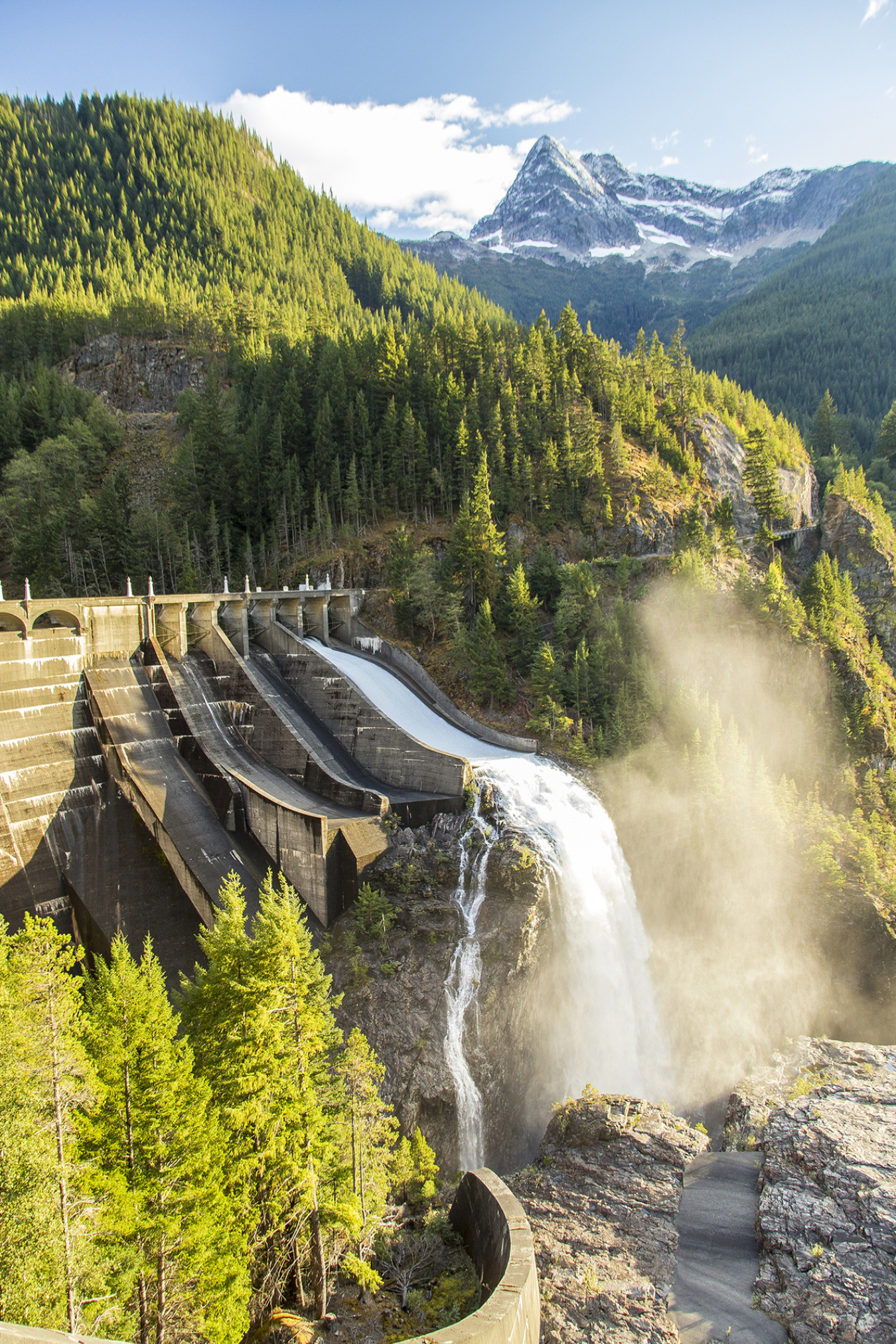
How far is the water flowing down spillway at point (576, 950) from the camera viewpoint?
82.2 feet

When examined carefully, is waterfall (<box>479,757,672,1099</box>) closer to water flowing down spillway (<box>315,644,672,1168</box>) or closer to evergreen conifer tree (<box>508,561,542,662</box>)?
water flowing down spillway (<box>315,644,672,1168</box>)

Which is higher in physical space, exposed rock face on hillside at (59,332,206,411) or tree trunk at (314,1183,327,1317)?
exposed rock face on hillside at (59,332,206,411)

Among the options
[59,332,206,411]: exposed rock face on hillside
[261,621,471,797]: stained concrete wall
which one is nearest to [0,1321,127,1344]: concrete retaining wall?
[261,621,471,797]: stained concrete wall

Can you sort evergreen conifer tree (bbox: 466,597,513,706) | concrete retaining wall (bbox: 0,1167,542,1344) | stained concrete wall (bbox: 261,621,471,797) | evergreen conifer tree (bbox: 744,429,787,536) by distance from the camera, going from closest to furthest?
concrete retaining wall (bbox: 0,1167,542,1344) → stained concrete wall (bbox: 261,621,471,797) → evergreen conifer tree (bbox: 466,597,513,706) → evergreen conifer tree (bbox: 744,429,787,536)

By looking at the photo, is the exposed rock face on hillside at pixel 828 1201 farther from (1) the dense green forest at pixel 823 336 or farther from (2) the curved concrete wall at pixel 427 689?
(1) the dense green forest at pixel 823 336

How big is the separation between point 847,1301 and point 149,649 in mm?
34442

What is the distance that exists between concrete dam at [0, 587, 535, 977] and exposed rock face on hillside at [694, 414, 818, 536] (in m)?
41.9

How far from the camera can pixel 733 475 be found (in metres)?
67.2

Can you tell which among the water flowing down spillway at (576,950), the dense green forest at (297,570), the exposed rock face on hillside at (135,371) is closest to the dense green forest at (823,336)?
the dense green forest at (297,570)

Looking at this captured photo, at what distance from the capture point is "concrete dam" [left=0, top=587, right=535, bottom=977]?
26.1 meters

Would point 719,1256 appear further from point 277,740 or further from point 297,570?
point 297,570

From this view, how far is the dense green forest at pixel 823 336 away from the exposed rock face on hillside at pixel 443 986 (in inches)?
4756

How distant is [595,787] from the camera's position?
3372cm

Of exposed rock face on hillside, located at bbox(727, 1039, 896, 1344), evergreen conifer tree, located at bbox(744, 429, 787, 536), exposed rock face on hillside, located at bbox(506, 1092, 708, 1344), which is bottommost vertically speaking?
exposed rock face on hillside, located at bbox(506, 1092, 708, 1344)
